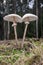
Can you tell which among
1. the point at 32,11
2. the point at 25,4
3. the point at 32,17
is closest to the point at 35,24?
the point at 32,11

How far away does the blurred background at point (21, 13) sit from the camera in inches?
510

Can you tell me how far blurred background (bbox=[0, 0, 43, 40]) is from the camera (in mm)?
12945

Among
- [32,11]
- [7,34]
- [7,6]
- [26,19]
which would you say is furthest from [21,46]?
[7,6]

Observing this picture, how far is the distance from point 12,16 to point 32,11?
957cm

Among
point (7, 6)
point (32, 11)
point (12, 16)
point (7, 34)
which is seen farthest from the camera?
point (7, 6)

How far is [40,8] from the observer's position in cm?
1398

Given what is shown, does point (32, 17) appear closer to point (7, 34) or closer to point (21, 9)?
point (7, 34)

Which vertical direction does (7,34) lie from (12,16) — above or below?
below

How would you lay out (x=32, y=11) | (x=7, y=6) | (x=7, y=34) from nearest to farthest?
(x=7, y=34) → (x=32, y=11) → (x=7, y=6)

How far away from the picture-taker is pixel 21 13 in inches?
547

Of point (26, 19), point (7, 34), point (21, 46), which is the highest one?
point (26, 19)

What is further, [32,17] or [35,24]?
[35,24]

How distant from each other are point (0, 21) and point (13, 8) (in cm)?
132

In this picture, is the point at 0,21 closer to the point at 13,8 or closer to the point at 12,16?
→ the point at 13,8
